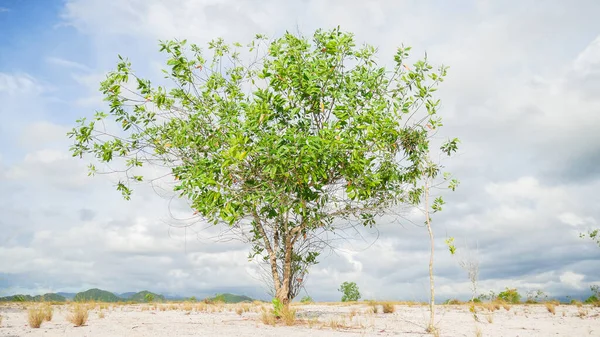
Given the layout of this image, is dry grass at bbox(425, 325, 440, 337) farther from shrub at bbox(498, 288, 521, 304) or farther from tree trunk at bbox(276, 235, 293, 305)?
shrub at bbox(498, 288, 521, 304)

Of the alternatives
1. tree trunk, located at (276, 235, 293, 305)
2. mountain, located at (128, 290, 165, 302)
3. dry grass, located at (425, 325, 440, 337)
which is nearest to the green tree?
mountain, located at (128, 290, 165, 302)

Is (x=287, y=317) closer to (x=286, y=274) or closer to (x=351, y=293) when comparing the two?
(x=286, y=274)

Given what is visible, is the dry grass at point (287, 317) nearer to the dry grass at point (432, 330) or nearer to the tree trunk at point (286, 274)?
the tree trunk at point (286, 274)

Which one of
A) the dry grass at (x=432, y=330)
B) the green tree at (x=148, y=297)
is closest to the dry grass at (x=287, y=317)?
the dry grass at (x=432, y=330)

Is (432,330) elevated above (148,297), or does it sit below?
below

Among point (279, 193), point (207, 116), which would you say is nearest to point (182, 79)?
point (207, 116)

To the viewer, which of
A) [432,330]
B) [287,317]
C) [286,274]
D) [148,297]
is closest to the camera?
[432,330]

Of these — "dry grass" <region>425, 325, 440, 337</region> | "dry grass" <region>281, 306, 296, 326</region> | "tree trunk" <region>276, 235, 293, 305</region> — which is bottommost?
"dry grass" <region>425, 325, 440, 337</region>

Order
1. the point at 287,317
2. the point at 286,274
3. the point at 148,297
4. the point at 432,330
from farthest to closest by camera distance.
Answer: the point at 148,297 < the point at 286,274 < the point at 287,317 < the point at 432,330

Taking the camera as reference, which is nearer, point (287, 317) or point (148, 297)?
point (287, 317)

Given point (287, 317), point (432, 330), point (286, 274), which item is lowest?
point (432, 330)

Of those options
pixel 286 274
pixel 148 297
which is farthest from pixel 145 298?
pixel 286 274

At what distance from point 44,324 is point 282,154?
7736 mm

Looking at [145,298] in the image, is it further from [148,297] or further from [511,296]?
[511,296]
